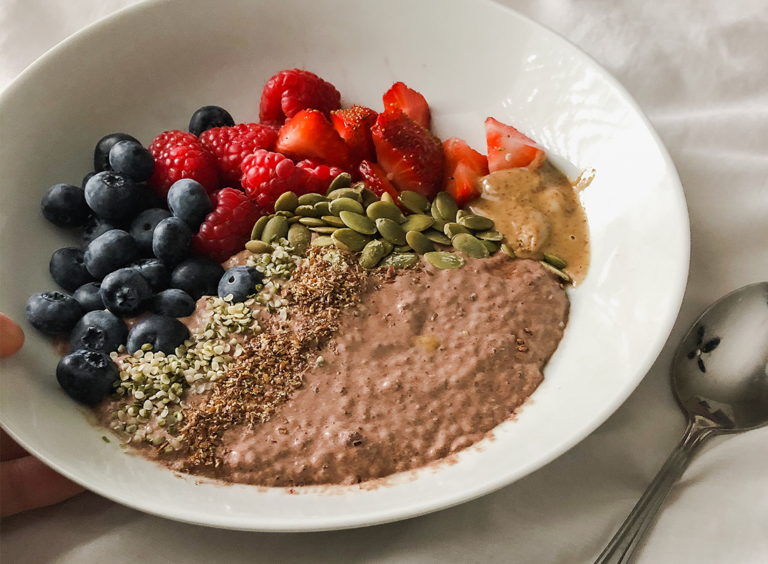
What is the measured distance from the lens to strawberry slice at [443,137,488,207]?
195 centimetres

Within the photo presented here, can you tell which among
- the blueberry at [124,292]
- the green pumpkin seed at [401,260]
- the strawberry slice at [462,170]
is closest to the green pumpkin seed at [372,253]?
the green pumpkin seed at [401,260]

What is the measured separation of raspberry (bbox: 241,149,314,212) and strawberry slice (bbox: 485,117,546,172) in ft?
1.97

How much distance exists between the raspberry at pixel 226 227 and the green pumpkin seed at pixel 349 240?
0.28m

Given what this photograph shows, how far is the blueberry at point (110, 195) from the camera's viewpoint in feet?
5.87

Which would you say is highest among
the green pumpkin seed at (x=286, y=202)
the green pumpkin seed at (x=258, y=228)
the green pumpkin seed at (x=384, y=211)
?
the green pumpkin seed at (x=286, y=202)

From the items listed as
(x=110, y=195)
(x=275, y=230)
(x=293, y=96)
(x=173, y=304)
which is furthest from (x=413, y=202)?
(x=110, y=195)

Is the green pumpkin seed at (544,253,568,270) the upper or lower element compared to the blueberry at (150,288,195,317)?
lower

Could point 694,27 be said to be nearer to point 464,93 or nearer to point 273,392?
point 464,93

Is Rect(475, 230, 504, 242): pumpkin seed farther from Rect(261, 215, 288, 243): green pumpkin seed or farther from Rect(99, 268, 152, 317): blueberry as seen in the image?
Rect(99, 268, 152, 317): blueberry

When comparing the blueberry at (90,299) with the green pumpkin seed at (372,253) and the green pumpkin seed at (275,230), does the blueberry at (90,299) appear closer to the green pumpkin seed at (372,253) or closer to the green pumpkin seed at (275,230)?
the green pumpkin seed at (275,230)

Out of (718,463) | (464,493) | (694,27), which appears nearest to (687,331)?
(718,463)

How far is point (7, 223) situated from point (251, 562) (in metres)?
1.15

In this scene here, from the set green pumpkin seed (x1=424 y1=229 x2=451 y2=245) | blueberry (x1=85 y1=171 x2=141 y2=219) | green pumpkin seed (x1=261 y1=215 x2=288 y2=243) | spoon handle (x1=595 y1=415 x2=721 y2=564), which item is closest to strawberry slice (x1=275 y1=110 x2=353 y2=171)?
green pumpkin seed (x1=261 y1=215 x2=288 y2=243)

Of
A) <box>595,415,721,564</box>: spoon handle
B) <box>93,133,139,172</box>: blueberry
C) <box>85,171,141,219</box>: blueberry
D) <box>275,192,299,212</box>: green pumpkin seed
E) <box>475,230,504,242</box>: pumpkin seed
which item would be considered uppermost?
<box>93,133,139,172</box>: blueberry
